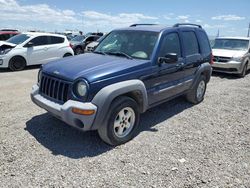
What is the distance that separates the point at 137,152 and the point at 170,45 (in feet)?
7.17

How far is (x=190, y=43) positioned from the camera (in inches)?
207

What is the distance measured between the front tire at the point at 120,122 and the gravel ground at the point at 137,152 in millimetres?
148

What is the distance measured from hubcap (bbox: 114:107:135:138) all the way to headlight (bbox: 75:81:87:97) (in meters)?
0.65

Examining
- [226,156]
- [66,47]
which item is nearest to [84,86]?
[226,156]

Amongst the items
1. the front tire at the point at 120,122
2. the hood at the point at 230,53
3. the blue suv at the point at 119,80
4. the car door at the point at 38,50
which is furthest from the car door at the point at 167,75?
the car door at the point at 38,50

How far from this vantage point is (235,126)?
4.75 metres

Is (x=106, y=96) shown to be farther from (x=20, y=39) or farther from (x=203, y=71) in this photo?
(x=20, y=39)

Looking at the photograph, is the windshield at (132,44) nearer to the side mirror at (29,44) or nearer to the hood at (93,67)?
the hood at (93,67)

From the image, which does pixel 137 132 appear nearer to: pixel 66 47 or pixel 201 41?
pixel 201 41

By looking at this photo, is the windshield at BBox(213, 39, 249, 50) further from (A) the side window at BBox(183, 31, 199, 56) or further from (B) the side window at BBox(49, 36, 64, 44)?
(B) the side window at BBox(49, 36, 64, 44)

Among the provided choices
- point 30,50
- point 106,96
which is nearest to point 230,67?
point 106,96

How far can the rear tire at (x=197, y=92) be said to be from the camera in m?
5.73

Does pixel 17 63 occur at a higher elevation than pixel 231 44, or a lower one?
lower

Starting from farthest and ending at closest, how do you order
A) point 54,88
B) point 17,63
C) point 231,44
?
1. point 231,44
2. point 17,63
3. point 54,88
